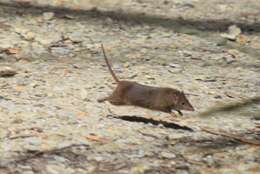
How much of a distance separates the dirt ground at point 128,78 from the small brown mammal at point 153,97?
1.5 inches

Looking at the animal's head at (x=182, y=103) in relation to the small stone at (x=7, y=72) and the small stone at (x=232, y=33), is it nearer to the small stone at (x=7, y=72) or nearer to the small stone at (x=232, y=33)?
the small stone at (x=7, y=72)

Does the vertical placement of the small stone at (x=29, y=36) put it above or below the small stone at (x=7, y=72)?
above

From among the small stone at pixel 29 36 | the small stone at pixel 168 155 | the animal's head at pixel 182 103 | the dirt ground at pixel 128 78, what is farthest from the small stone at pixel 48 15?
the small stone at pixel 168 155

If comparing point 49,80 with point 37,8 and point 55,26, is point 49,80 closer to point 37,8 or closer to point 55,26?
point 55,26

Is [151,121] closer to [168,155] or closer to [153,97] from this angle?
[153,97]

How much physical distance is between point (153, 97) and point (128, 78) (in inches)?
18.9

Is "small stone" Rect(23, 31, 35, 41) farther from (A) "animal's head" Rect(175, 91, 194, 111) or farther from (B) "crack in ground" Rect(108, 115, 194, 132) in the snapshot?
(A) "animal's head" Rect(175, 91, 194, 111)

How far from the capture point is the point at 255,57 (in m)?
3.61

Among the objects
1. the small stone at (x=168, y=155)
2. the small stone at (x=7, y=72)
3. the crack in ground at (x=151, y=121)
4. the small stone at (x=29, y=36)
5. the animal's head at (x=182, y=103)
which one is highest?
the small stone at (x=29, y=36)

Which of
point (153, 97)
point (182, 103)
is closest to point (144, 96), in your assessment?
point (153, 97)

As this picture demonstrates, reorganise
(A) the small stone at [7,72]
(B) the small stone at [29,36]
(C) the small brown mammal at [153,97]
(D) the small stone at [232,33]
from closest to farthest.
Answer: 1. (C) the small brown mammal at [153,97]
2. (A) the small stone at [7,72]
3. (B) the small stone at [29,36]
4. (D) the small stone at [232,33]

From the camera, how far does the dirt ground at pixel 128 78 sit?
2.37m

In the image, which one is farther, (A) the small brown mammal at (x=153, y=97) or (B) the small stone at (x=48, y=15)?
(B) the small stone at (x=48, y=15)

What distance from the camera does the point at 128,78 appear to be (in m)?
3.17
